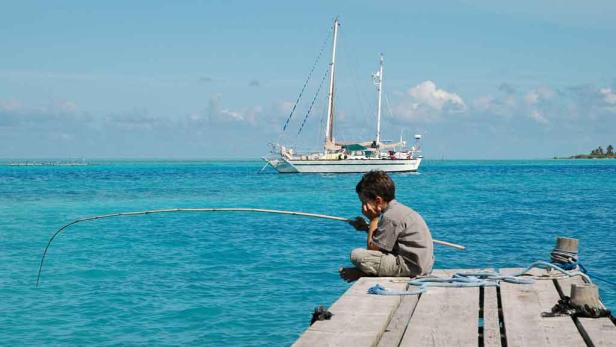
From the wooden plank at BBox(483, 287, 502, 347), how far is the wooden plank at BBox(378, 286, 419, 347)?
0.55 metres

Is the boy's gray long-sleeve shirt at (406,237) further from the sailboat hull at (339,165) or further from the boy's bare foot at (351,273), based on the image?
the sailboat hull at (339,165)

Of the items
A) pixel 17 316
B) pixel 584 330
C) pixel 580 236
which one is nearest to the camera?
pixel 584 330

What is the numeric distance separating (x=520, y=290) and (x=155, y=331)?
19.8ft

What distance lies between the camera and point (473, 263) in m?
16.6

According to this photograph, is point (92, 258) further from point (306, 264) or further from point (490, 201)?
point (490, 201)

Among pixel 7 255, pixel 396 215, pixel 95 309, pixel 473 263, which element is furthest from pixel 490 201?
pixel 396 215

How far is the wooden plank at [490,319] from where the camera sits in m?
4.93

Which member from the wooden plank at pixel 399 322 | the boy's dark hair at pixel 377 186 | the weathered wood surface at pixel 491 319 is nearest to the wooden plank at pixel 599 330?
the weathered wood surface at pixel 491 319

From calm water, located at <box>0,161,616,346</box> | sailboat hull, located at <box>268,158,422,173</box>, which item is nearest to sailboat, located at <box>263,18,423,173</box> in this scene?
sailboat hull, located at <box>268,158,422,173</box>

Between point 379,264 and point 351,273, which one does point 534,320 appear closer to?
point 379,264

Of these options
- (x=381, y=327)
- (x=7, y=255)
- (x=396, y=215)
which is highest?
(x=396, y=215)

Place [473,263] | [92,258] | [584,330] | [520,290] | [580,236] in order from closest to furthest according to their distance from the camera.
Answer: [584,330] → [520,290] → [473,263] → [92,258] → [580,236]

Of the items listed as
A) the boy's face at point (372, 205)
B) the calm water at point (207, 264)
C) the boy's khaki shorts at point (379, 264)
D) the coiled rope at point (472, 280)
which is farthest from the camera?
the calm water at point (207, 264)

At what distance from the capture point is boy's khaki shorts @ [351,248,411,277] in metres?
7.21
